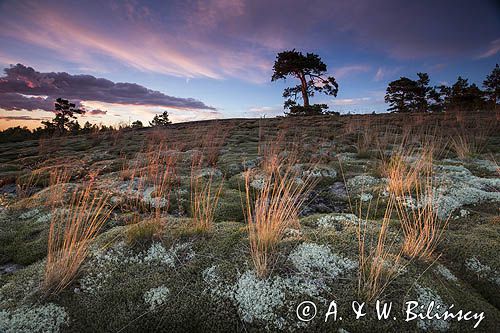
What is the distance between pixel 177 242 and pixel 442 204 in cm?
465

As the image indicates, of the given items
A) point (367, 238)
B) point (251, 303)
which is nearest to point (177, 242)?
point (251, 303)

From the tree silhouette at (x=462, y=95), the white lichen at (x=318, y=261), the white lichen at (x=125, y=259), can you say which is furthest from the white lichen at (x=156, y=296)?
the tree silhouette at (x=462, y=95)

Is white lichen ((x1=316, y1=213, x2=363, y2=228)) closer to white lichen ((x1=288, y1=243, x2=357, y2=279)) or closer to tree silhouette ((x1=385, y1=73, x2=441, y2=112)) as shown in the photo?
white lichen ((x1=288, y1=243, x2=357, y2=279))

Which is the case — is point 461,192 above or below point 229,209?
above

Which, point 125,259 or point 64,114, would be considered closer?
point 125,259

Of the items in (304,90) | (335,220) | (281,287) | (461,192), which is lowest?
(281,287)

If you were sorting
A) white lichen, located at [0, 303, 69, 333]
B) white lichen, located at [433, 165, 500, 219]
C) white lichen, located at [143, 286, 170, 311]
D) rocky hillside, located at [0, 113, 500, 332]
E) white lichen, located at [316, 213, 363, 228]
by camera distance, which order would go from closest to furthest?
white lichen, located at [0, 303, 69, 333]
rocky hillside, located at [0, 113, 500, 332]
white lichen, located at [143, 286, 170, 311]
white lichen, located at [316, 213, 363, 228]
white lichen, located at [433, 165, 500, 219]

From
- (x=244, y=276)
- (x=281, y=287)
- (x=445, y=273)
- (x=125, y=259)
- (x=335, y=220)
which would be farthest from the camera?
(x=335, y=220)

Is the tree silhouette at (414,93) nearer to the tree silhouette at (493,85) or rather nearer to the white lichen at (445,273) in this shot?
the tree silhouette at (493,85)

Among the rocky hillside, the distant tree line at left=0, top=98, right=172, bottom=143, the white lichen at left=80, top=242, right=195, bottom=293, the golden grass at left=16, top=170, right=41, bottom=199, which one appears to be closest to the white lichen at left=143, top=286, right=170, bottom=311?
the rocky hillside

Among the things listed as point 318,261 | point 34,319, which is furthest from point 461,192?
point 34,319

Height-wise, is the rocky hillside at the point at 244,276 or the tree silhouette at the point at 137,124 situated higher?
the tree silhouette at the point at 137,124

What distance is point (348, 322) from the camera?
2.51 metres

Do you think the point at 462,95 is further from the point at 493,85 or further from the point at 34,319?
the point at 34,319
